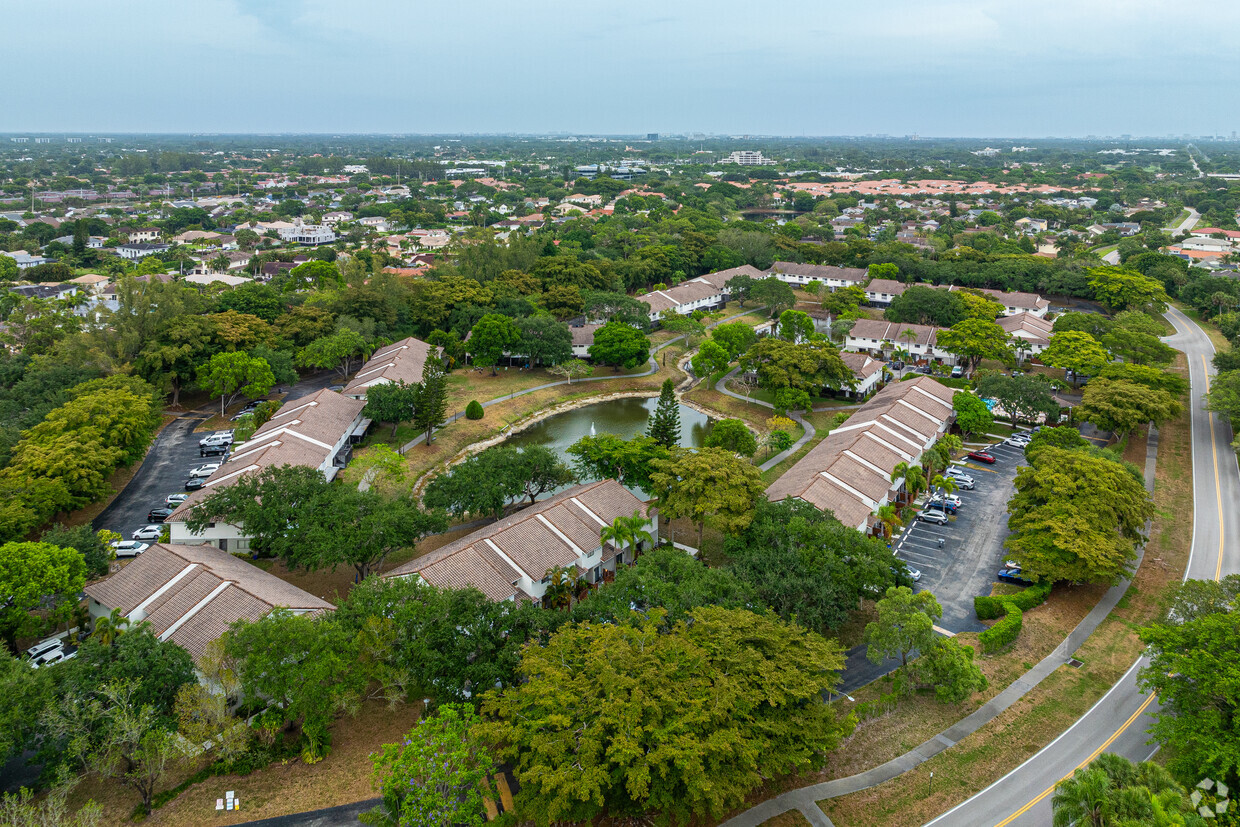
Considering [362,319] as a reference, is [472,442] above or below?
below

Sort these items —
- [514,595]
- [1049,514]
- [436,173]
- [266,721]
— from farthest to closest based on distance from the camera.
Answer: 1. [436,173]
2. [1049,514]
3. [514,595]
4. [266,721]

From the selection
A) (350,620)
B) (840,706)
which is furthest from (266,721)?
(840,706)

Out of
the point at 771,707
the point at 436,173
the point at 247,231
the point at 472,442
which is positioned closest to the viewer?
the point at 771,707

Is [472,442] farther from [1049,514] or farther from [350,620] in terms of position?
[1049,514]

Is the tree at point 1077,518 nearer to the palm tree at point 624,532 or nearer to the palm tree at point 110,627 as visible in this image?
the palm tree at point 624,532

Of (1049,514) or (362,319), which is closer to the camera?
(1049,514)

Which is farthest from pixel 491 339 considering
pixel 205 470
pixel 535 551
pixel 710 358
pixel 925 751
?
pixel 925 751

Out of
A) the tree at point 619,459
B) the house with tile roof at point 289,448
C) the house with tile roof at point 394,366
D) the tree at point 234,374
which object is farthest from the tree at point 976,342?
the tree at point 234,374

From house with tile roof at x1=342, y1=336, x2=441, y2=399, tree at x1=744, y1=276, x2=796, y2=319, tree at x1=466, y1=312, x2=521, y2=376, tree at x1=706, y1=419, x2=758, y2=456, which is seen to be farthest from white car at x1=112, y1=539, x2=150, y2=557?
tree at x1=744, y1=276, x2=796, y2=319
